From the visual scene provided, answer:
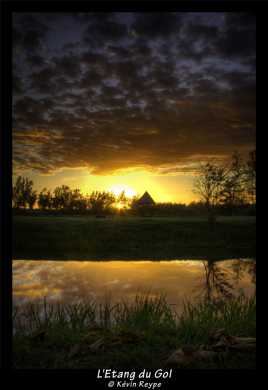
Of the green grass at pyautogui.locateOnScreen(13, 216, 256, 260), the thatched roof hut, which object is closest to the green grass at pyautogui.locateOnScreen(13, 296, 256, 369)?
the green grass at pyautogui.locateOnScreen(13, 216, 256, 260)

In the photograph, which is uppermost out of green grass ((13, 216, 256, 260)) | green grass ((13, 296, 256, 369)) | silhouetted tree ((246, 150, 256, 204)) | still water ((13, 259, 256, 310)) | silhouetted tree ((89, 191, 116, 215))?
silhouetted tree ((246, 150, 256, 204))

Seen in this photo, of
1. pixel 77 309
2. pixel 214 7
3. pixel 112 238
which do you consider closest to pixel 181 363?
pixel 77 309

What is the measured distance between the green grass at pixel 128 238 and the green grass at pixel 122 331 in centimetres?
53

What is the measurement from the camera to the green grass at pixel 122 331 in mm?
2586

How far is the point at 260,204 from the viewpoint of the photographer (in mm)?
2627

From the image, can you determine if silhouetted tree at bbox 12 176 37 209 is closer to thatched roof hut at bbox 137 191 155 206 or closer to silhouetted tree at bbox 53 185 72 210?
silhouetted tree at bbox 53 185 72 210

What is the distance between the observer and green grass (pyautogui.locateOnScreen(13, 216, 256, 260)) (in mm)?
2979

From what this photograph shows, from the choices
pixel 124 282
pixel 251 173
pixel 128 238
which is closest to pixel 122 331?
pixel 124 282

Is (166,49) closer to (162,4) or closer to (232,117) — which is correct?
(162,4)

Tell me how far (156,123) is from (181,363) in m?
2.20

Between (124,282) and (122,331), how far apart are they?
1.43 feet

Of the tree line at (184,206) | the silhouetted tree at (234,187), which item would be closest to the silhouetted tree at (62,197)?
the tree line at (184,206)

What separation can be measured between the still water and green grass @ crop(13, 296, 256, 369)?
0.27 ft

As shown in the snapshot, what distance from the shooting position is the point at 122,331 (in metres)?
2.82
